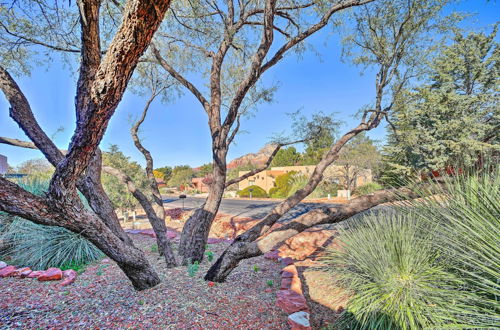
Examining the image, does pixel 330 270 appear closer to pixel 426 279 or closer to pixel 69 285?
pixel 426 279

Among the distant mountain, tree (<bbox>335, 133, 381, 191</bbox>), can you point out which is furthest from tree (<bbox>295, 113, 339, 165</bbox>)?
tree (<bbox>335, 133, 381, 191</bbox>)

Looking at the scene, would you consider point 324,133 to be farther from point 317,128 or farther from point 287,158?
point 287,158

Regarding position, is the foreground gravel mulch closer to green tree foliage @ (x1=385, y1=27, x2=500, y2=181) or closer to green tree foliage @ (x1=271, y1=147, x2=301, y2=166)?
green tree foliage @ (x1=385, y1=27, x2=500, y2=181)

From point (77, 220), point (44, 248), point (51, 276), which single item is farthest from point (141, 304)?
point (44, 248)

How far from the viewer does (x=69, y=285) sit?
9.21 ft

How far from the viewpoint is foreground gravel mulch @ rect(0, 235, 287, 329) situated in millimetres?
1982

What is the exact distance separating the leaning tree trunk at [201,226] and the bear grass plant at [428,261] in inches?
74.1

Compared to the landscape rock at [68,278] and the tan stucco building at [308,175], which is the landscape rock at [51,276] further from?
the tan stucco building at [308,175]

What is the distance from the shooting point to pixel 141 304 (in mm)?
2229

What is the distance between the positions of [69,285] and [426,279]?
3.58 metres

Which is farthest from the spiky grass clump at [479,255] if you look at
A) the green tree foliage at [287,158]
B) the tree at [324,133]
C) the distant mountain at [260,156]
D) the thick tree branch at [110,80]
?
the green tree foliage at [287,158]

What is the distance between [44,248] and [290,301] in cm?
395

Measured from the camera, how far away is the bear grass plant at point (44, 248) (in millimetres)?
3717

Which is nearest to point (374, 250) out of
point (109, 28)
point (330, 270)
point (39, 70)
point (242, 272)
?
point (330, 270)
